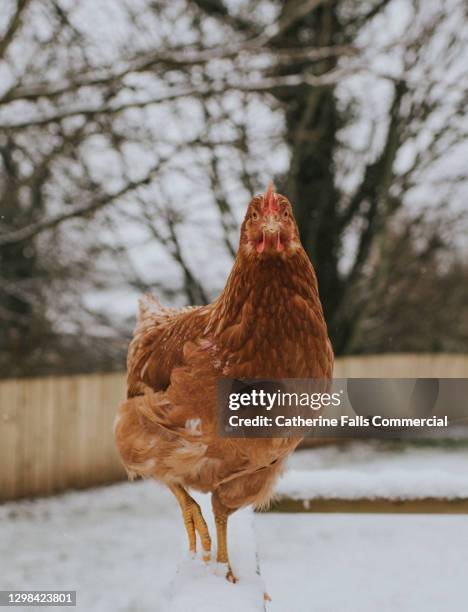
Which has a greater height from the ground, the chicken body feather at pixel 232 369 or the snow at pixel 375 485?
the chicken body feather at pixel 232 369

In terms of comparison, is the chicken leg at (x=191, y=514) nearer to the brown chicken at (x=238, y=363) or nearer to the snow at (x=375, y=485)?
the brown chicken at (x=238, y=363)

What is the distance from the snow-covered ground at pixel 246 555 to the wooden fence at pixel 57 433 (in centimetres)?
9

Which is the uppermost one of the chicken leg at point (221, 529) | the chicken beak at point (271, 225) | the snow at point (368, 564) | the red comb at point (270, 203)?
the red comb at point (270, 203)

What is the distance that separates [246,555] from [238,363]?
338 mm

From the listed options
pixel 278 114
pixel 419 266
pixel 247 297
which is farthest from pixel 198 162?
pixel 419 266

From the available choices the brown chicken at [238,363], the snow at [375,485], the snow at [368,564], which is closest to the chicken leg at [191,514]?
the brown chicken at [238,363]

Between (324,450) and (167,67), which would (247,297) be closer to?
(167,67)

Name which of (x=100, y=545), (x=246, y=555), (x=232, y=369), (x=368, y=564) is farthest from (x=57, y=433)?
(x=232, y=369)

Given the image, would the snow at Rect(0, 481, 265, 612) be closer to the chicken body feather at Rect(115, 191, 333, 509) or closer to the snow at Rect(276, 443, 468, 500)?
the snow at Rect(276, 443, 468, 500)

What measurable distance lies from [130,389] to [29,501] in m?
2.12

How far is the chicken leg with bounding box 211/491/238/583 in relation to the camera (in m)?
0.59

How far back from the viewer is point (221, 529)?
606 millimetres

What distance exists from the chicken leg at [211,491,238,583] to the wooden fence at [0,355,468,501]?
182cm

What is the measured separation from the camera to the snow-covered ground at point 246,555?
0.77 metres
